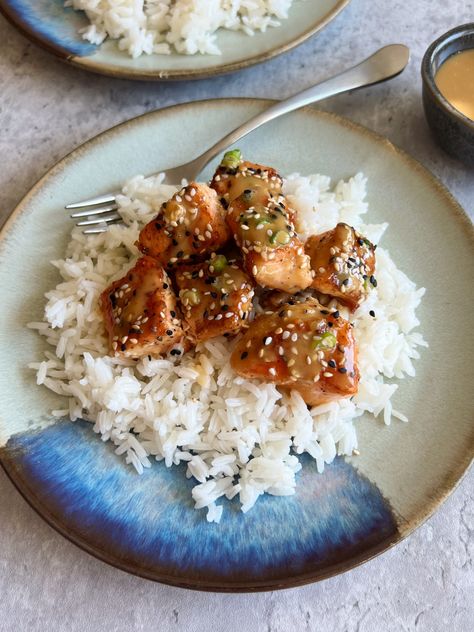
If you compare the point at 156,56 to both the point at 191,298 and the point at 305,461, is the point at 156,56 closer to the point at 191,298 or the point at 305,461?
the point at 191,298

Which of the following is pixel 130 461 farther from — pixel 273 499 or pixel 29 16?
pixel 29 16

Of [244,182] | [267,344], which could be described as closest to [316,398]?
[267,344]

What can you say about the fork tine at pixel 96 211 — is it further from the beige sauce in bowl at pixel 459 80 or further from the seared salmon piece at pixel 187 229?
the beige sauce in bowl at pixel 459 80

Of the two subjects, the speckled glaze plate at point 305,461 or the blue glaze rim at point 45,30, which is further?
the blue glaze rim at point 45,30

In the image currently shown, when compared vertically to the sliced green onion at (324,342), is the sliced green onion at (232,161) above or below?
above

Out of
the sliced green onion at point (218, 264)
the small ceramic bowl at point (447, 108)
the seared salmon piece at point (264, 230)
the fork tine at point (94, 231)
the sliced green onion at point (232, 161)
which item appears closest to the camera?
the seared salmon piece at point (264, 230)

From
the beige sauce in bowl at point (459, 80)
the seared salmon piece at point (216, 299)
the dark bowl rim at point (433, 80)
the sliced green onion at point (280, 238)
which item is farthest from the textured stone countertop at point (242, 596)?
the beige sauce in bowl at point (459, 80)
